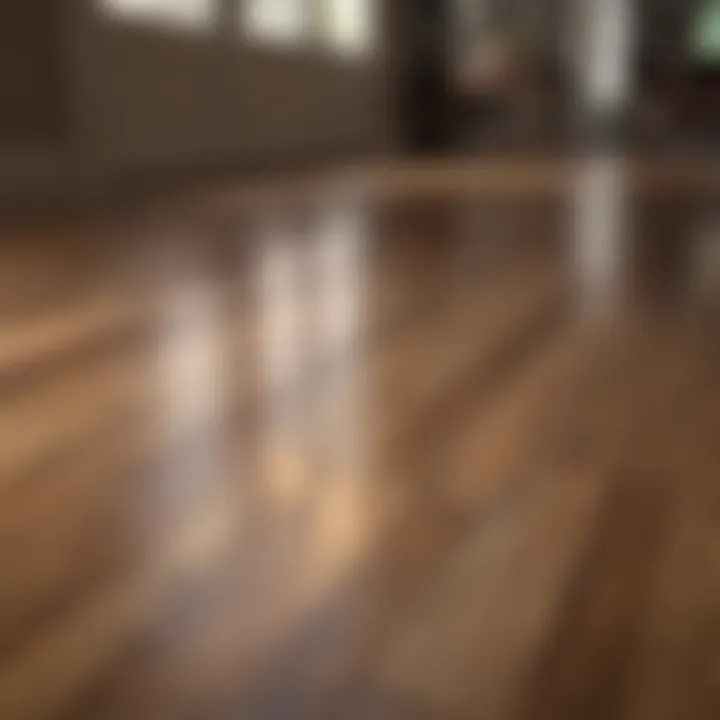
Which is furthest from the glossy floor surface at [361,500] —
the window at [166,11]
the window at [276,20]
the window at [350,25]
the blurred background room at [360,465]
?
the window at [350,25]

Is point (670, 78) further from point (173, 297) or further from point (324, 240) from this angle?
point (173, 297)

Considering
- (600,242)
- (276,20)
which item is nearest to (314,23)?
(276,20)

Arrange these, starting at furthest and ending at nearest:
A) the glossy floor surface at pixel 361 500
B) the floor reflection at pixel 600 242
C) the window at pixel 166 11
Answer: the window at pixel 166 11 < the floor reflection at pixel 600 242 < the glossy floor surface at pixel 361 500

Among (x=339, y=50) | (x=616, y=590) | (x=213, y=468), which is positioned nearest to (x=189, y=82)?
(x=339, y=50)

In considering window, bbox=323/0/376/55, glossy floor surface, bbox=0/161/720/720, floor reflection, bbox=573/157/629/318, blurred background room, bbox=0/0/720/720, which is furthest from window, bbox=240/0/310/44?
glossy floor surface, bbox=0/161/720/720

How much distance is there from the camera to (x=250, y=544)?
22.6 inches

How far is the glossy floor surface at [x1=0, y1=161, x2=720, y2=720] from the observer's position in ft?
1.43

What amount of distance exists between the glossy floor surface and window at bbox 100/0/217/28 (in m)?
2.07

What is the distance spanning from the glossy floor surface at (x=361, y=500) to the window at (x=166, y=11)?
2074mm

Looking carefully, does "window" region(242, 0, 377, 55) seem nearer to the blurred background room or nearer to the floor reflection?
the floor reflection

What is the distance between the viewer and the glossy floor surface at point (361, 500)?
1.43 ft

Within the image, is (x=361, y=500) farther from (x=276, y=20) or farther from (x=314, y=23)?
(x=314, y=23)

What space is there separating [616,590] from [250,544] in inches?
7.4

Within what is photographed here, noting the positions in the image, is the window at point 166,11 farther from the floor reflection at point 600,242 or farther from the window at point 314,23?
the floor reflection at point 600,242
